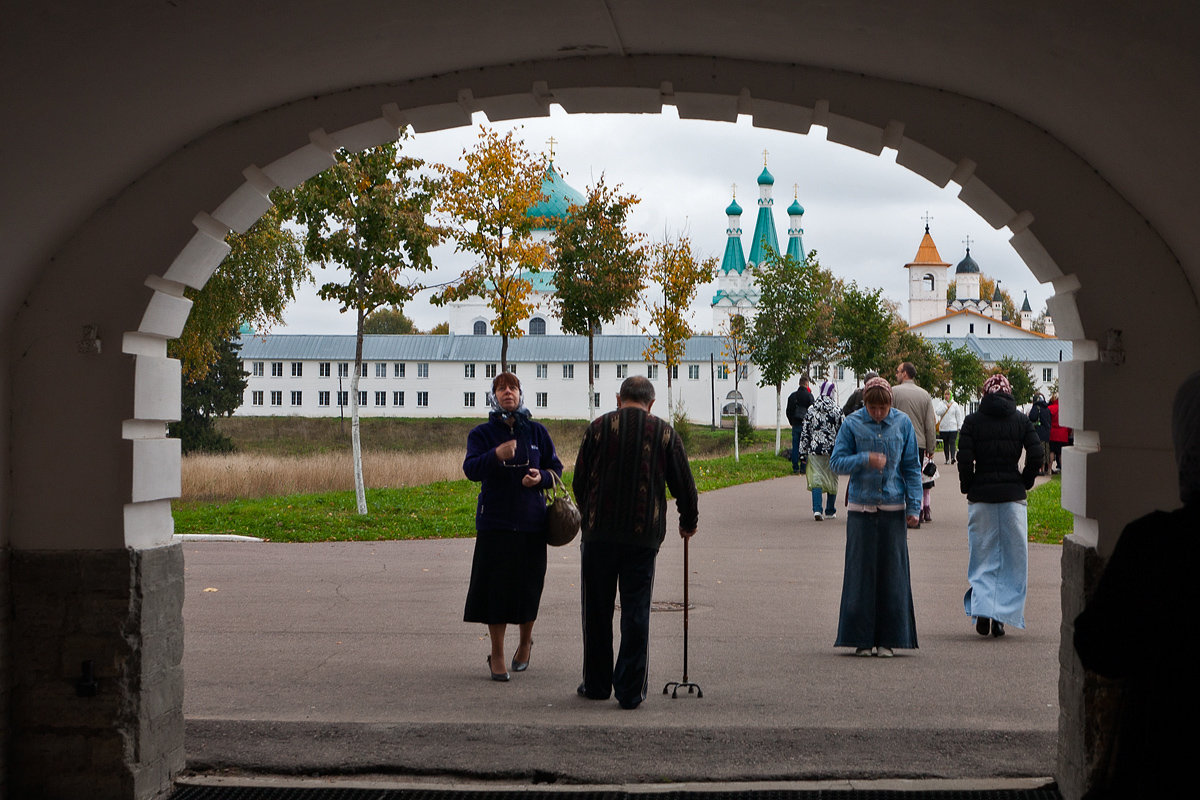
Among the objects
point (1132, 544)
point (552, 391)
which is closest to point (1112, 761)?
point (1132, 544)

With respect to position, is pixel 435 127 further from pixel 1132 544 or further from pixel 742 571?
pixel 742 571

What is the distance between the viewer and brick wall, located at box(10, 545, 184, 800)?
5855 mm

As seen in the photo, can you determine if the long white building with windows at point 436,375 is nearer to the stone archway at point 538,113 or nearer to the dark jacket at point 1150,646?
the stone archway at point 538,113

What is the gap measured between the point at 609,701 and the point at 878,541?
2.33m

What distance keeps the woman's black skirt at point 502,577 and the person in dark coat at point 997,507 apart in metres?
3.49

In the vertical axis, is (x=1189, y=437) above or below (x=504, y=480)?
above

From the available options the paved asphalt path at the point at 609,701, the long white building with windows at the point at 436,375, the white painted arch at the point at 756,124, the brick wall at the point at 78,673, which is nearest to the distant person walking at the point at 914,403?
the paved asphalt path at the point at 609,701

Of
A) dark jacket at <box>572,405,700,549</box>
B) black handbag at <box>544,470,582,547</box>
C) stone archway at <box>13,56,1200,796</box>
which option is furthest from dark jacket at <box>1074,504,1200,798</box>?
black handbag at <box>544,470,582,547</box>

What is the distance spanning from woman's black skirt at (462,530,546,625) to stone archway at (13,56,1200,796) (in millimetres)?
2156

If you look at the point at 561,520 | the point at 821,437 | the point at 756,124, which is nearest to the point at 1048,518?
the point at 821,437

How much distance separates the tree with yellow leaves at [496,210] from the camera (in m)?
23.7

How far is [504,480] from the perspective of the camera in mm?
8047

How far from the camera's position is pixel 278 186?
6.47m

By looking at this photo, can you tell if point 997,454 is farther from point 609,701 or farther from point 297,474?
point 297,474
